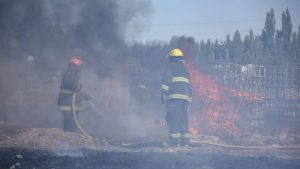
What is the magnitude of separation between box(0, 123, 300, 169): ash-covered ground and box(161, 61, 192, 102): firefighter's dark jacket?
135 centimetres

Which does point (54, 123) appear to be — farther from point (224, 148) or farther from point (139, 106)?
point (224, 148)

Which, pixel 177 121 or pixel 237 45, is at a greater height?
pixel 237 45

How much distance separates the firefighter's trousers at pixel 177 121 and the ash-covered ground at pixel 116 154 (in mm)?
287

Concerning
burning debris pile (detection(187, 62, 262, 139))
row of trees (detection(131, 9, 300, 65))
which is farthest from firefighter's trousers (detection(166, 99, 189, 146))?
row of trees (detection(131, 9, 300, 65))

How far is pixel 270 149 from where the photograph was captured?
388 inches

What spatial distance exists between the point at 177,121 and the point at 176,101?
A: 528 mm

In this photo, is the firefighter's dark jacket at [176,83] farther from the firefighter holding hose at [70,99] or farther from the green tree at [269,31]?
the green tree at [269,31]

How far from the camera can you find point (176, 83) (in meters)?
9.69

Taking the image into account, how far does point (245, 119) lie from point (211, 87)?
5.83 ft

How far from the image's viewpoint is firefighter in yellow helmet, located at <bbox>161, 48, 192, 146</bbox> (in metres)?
9.59

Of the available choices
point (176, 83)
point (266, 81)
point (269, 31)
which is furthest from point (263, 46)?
point (176, 83)

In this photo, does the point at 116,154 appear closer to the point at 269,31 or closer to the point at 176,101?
the point at 176,101

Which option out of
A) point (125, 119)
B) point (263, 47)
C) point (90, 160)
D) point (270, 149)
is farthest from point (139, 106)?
point (263, 47)

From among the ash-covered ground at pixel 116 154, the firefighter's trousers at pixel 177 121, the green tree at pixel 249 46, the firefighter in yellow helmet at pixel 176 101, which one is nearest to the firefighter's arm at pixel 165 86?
the firefighter in yellow helmet at pixel 176 101
